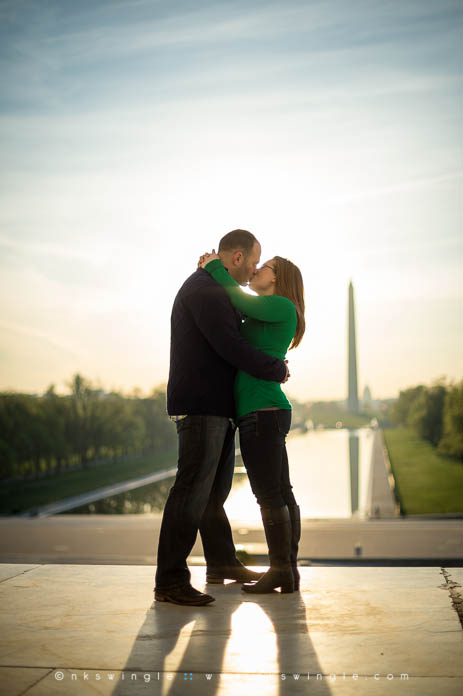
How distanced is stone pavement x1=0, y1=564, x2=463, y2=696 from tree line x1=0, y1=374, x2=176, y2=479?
50.0 metres

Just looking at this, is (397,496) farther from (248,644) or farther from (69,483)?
(248,644)

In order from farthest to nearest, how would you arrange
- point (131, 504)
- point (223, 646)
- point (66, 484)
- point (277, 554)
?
1. point (66, 484)
2. point (131, 504)
3. point (277, 554)
4. point (223, 646)

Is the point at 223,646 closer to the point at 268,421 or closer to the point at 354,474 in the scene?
the point at 268,421

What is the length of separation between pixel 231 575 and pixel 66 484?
54.3 m

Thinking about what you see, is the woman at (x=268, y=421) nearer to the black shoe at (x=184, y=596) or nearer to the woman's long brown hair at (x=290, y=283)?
→ the woman's long brown hair at (x=290, y=283)

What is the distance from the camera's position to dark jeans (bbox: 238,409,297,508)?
4.28 meters

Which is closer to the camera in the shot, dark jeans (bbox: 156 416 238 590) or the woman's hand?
dark jeans (bbox: 156 416 238 590)

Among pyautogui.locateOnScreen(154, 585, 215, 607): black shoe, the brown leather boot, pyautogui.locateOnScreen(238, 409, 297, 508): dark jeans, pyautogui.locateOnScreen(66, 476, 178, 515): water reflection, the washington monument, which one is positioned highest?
the washington monument

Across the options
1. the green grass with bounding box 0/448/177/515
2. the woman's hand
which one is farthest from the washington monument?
the woman's hand

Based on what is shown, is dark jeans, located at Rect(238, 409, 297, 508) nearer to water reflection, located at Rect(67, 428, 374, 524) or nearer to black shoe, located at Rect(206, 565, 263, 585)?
black shoe, located at Rect(206, 565, 263, 585)

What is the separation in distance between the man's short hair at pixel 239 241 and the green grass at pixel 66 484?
1705 inches

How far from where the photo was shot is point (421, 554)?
28875mm

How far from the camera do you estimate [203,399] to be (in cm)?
425

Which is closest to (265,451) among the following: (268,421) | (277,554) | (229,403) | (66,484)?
(268,421)
